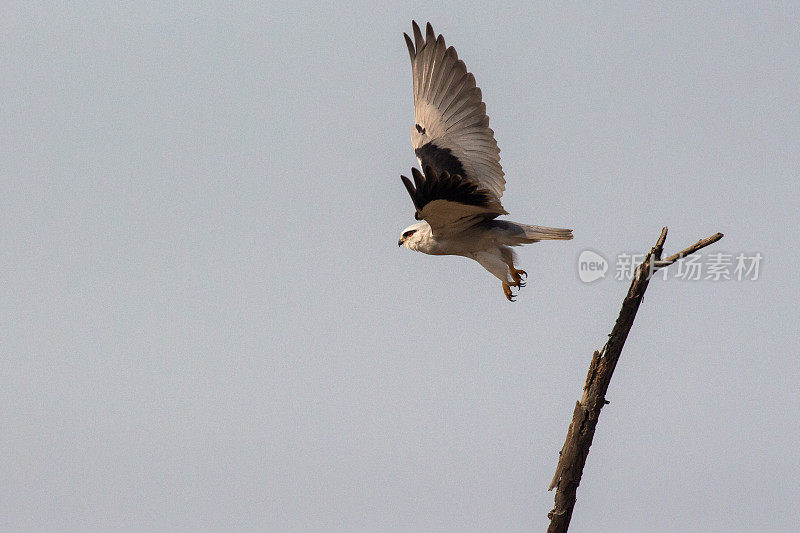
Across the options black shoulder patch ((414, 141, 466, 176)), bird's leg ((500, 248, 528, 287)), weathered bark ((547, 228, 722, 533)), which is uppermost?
black shoulder patch ((414, 141, 466, 176))

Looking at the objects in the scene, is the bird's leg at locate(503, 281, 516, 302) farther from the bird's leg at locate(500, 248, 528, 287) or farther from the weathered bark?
the weathered bark

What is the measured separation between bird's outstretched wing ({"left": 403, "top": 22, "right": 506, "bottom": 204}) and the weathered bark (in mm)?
3657

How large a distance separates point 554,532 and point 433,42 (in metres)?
6.18

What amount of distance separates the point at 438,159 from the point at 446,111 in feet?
2.79

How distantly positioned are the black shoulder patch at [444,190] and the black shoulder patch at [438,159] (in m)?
1.54

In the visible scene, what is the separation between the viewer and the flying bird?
8.72m

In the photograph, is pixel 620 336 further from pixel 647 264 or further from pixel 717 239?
pixel 717 239

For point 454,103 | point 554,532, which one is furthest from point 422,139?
point 554,532

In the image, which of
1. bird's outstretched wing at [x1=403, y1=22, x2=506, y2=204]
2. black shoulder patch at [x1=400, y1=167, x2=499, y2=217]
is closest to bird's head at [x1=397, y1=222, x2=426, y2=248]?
bird's outstretched wing at [x1=403, y1=22, x2=506, y2=204]

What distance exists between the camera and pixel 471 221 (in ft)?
30.6

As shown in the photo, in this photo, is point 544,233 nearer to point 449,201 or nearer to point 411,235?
point 449,201

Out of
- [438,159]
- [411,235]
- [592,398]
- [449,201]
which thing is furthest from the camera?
[438,159]

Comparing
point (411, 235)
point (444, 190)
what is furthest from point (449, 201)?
point (411, 235)

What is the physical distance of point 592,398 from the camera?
7.63 m
